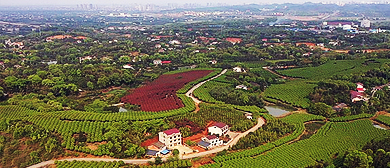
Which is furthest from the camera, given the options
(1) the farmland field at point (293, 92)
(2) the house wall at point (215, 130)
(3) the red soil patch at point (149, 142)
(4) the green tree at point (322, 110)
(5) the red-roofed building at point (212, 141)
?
(1) the farmland field at point (293, 92)

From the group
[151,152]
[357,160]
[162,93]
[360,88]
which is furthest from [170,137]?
[360,88]

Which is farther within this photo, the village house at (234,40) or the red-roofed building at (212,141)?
the village house at (234,40)

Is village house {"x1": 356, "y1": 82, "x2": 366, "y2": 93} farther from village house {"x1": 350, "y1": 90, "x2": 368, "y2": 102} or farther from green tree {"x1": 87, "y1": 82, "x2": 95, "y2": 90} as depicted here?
green tree {"x1": 87, "y1": 82, "x2": 95, "y2": 90}

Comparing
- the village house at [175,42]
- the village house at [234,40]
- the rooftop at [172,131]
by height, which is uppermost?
the village house at [234,40]

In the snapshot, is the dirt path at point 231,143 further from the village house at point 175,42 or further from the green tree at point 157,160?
the village house at point 175,42

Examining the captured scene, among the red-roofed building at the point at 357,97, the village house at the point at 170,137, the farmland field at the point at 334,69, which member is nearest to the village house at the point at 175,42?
the farmland field at the point at 334,69

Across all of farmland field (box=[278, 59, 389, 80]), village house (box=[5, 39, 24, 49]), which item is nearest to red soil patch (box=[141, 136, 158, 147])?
farmland field (box=[278, 59, 389, 80])

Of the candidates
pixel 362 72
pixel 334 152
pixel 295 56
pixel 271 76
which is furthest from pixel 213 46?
pixel 334 152

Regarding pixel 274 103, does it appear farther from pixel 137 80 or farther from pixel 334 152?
pixel 137 80
